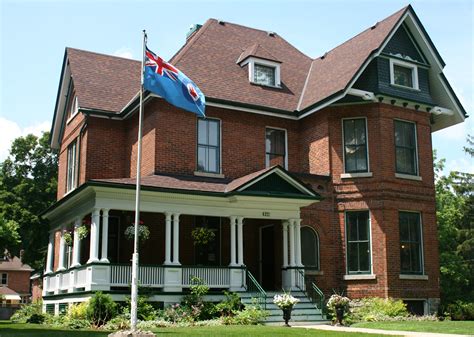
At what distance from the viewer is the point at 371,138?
75.8ft

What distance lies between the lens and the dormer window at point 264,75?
2558 centimetres

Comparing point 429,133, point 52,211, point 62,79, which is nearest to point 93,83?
point 62,79

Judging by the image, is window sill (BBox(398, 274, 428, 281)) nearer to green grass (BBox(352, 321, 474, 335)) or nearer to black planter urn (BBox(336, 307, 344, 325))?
green grass (BBox(352, 321, 474, 335))

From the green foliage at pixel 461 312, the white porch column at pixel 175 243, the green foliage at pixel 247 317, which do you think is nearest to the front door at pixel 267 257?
the green foliage at pixel 247 317

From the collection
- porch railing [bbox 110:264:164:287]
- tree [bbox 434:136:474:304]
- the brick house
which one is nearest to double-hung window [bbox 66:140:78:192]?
the brick house

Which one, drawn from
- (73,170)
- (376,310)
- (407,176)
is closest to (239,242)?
(376,310)

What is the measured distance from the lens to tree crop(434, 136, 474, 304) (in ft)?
132

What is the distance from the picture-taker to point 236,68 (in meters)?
25.6

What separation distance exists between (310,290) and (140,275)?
6895mm

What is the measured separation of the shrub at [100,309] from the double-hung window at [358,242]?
31.5 ft

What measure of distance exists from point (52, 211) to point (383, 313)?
13231 millimetres

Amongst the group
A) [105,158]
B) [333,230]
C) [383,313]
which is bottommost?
[383,313]

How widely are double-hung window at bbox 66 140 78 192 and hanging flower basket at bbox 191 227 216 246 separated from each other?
7286 millimetres

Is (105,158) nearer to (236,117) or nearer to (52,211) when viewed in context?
(52,211)
